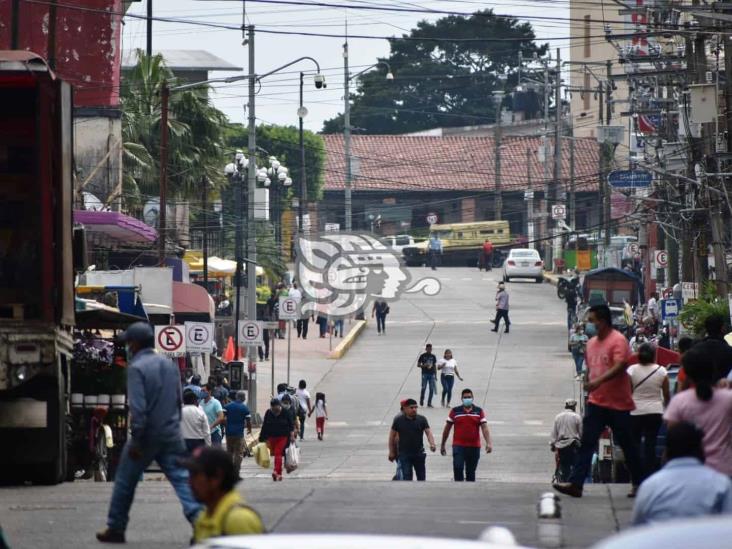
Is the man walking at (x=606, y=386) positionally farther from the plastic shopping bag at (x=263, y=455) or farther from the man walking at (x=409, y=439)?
the plastic shopping bag at (x=263, y=455)

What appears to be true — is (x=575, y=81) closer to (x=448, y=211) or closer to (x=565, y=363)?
(x=448, y=211)

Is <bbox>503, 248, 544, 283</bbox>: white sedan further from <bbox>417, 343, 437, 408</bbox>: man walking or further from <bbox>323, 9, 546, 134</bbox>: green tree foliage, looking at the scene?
<bbox>323, 9, 546, 134</bbox>: green tree foliage

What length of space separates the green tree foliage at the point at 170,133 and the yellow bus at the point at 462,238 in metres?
31.6

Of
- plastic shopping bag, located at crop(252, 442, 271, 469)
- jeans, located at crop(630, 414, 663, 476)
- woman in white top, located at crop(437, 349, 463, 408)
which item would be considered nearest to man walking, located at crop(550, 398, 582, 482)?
plastic shopping bag, located at crop(252, 442, 271, 469)

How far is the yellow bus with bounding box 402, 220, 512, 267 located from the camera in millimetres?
85875

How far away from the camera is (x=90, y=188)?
148 ft

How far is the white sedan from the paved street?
0.68 meters

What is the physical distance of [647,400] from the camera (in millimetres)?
15047

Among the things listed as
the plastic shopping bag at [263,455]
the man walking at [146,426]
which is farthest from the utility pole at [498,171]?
the man walking at [146,426]

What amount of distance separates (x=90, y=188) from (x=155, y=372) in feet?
111

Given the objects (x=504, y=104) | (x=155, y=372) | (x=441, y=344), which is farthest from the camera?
(x=504, y=104)

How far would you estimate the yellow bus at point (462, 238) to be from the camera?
85.9 metres

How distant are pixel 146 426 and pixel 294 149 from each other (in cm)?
8820

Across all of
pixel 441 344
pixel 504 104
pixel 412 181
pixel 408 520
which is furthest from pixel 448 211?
pixel 408 520
